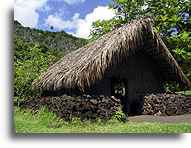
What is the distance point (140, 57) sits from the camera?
20.3 ft

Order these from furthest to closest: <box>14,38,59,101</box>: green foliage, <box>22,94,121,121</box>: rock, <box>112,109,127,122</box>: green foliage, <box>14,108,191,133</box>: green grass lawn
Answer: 1. <box>112,109,127,122</box>: green foliage
2. <box>22,94,121,121</box>: rock
3. <box>14,38,59,101</box>: green foliage
4. <box>14,108,191,133</box>: green grass lawn

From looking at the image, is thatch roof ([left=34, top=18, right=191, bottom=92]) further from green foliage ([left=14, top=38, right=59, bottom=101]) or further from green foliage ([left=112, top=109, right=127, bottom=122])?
green foliage ([left=112, top=109, right=127, bottom=122])

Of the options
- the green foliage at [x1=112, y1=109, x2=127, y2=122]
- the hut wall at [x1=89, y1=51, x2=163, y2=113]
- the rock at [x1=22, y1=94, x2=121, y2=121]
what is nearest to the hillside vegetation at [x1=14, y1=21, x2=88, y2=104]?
the rock at [x1=22, y1=94, x2=121, y2=121]

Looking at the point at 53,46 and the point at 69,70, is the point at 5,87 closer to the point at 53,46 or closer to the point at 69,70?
the point at 53,46

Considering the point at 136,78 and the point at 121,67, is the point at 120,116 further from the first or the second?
the point at 136,78

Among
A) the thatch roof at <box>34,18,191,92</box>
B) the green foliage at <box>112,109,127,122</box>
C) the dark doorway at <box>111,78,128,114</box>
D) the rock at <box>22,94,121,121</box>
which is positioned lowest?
the green foliage at <box>112,109,127,122</box>

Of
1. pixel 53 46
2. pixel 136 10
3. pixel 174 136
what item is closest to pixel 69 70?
pixel 53 46

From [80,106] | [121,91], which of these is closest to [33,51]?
[80,106]

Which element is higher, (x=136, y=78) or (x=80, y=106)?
(x=136, y=78)

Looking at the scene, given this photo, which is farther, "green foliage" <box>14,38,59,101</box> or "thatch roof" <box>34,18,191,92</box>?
"thatch roof" <box>34,18,191,92</box>

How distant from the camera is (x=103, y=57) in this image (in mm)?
5809

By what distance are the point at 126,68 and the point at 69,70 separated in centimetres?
65

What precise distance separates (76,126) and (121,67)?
118 centimetres

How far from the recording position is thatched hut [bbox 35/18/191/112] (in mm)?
5719
